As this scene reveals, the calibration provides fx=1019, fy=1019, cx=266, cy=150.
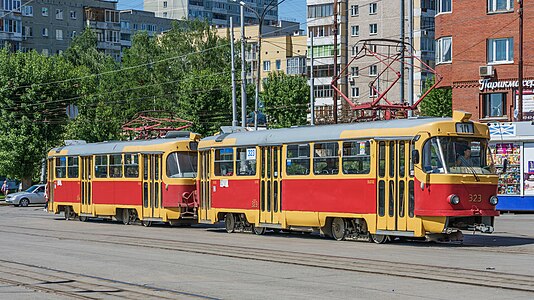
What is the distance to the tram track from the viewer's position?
14769mm

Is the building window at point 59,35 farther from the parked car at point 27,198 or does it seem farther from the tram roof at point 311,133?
the tram roof at point 311,133

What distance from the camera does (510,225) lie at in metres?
31.1

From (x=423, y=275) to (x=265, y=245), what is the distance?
7.92 m

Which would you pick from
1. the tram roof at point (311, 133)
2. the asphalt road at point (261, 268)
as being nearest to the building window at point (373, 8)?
the tram roof at point (311, 133)

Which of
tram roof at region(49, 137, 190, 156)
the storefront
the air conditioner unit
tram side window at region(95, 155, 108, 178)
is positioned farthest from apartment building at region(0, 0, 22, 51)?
the storefront

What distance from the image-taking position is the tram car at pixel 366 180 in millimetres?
21969

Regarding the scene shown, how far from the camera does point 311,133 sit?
25719mm

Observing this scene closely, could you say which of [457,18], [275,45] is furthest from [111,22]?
[457,18]

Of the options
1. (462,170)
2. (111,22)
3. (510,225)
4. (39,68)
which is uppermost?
(111,22)

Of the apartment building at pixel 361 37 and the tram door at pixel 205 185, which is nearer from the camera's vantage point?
the tram door at pixel 205 185

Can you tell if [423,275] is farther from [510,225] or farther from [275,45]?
[275,45]

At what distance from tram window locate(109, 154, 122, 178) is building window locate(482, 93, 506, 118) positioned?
80.0 feet

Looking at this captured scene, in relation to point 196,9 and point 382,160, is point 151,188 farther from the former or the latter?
point 196,9

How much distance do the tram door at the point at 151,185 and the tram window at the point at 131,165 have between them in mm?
544
